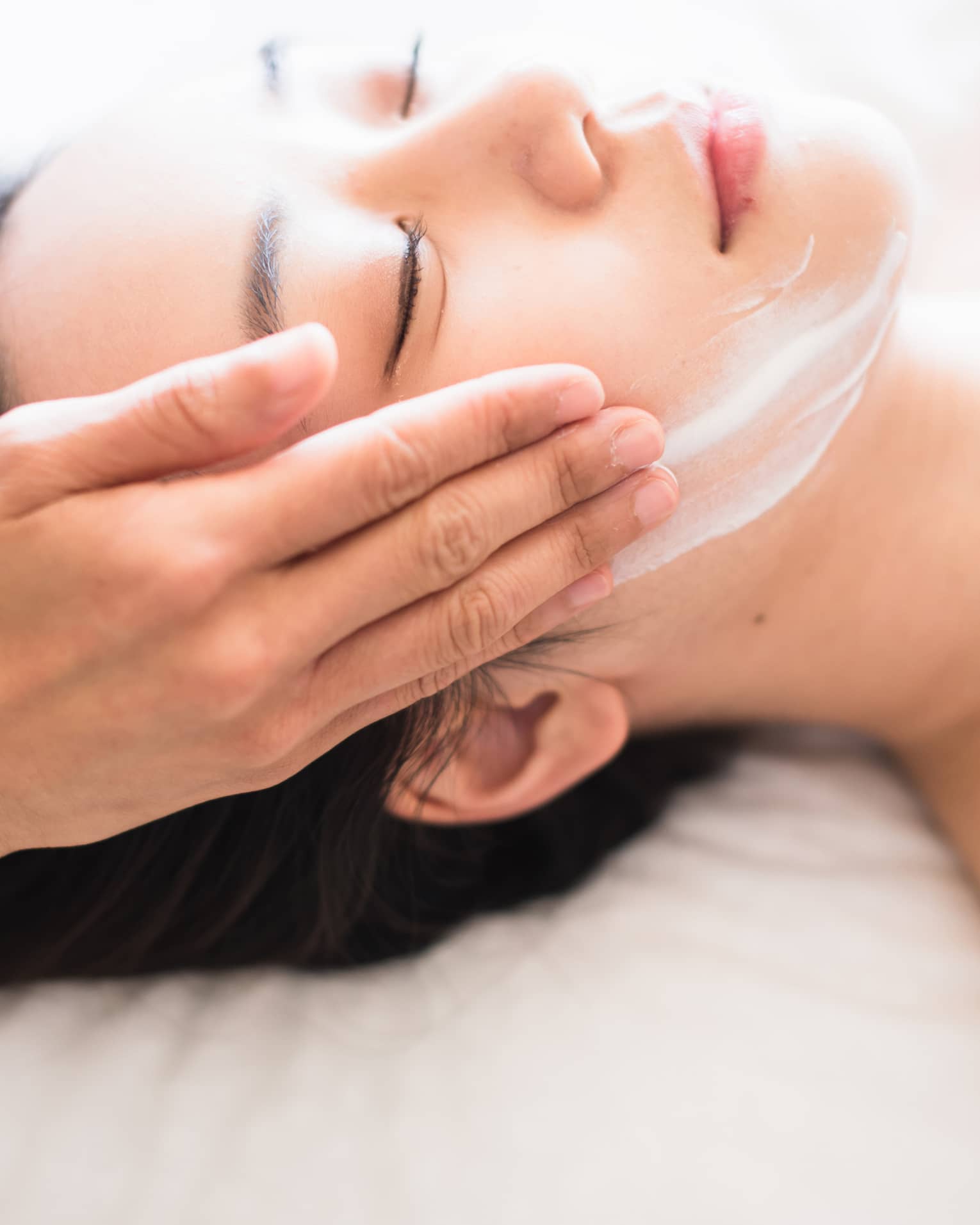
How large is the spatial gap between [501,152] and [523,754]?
548 millimetres

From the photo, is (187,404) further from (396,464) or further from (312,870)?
(312,870)

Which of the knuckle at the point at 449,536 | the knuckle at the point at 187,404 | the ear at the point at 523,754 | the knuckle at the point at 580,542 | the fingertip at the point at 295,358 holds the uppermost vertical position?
the fingertip at the point at 295,358

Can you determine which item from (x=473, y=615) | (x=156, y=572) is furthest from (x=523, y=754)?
(x=156, y=572)

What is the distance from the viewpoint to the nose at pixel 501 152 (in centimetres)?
75

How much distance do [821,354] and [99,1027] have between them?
93cm

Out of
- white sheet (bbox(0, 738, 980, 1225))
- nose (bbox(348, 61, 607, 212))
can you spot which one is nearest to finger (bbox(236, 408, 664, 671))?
nose (bbox(348, 61, 607, 212))

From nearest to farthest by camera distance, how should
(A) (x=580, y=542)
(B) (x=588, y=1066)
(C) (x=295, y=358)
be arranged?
(C) (x=295, y=358)
(A) (x=580, y=542)
(B) (x=588, y=1066)

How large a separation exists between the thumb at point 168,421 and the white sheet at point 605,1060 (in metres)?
0.60

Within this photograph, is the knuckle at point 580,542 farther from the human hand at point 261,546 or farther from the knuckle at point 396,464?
the knuckle at point 396,464

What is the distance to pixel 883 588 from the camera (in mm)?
980

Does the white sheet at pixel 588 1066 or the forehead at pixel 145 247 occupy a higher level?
the forehead at pixel 145 247

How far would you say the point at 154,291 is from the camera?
71 centimetres

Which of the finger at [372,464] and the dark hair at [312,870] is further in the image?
the dark hair at [312,870]

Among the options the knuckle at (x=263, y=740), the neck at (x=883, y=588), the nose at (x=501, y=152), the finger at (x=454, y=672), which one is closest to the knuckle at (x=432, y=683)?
the finger at (x=454, y=672)
